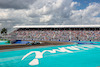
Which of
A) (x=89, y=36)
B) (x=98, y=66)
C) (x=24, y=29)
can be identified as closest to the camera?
(x=98, y=66)

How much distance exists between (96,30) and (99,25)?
A: 10.7ft

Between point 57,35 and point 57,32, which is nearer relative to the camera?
point 57,35

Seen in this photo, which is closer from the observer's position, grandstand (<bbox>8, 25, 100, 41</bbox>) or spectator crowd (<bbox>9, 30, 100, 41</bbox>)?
spectator crowd (<bbox>9, 30, 100, 41</bbox>)

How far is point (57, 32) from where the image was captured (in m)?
56.3

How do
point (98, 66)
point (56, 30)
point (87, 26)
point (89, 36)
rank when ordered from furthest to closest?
point (56, 30)
point (87, 26)
point (89, 36)
point (98, 66)

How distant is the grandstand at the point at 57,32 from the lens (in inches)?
2002

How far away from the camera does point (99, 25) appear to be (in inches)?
2089

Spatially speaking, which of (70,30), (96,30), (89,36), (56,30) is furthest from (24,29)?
(96,30)

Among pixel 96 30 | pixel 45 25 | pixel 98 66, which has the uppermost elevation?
pixel 45 25

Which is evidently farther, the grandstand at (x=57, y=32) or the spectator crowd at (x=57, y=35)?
the grandstand at (x=57, y=32)

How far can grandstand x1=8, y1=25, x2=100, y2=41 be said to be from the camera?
167 ft

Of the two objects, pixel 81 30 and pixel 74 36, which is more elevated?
pixel 81 30

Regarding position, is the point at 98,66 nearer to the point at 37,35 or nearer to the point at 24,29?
the point at 37,35

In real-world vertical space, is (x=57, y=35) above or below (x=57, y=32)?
below
